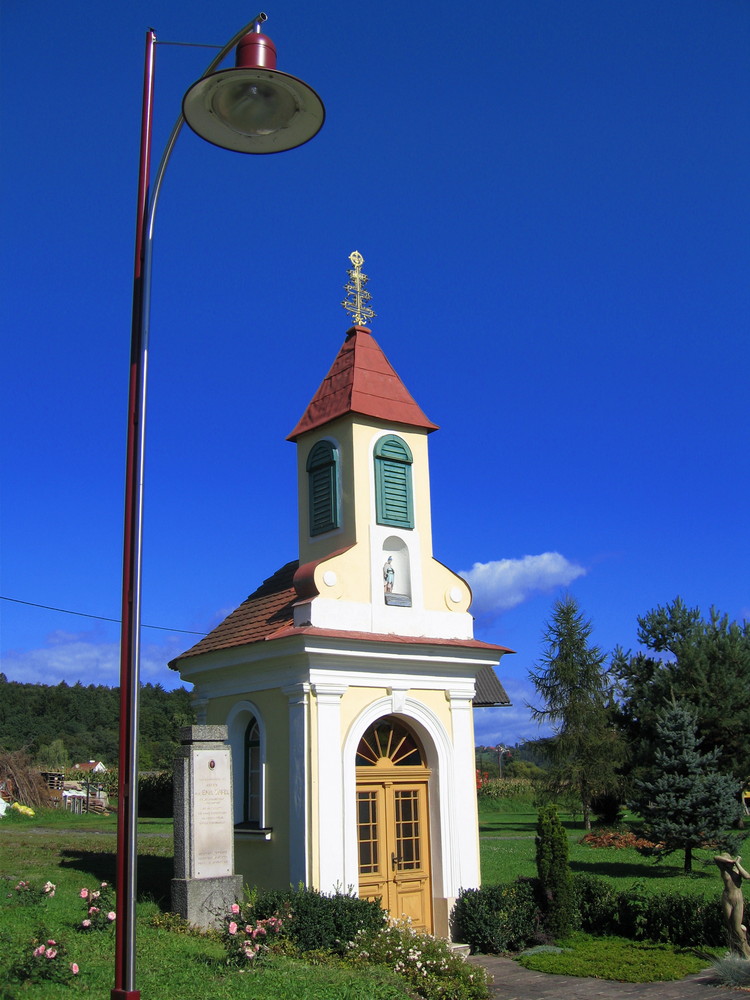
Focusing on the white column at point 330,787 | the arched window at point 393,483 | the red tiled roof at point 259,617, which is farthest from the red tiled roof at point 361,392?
the white column at point 330,787

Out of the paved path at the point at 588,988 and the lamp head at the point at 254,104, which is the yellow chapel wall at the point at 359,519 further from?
the lamp head at the point at 254,104

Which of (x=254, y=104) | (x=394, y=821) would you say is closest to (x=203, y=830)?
(x=394, y=821)

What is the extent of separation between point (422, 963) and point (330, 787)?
2945 millimetres

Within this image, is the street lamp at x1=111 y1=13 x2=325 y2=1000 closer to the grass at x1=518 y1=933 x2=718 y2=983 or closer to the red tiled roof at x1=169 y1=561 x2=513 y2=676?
the red tiled roof at x1=169 y1=561 x2=513 y2=676

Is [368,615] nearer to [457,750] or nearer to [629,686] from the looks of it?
[457,750]

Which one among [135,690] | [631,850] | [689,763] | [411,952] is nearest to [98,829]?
[631,850]

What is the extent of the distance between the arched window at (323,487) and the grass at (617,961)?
7416mm

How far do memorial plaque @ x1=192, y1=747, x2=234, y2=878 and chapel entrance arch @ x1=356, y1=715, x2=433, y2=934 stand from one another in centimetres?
206

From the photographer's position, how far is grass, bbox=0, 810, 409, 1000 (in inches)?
349

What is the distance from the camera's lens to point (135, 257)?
7.41 m

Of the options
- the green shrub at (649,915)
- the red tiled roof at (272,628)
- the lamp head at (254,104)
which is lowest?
the green shrub at (649,915)

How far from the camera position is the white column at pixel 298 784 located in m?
13.2

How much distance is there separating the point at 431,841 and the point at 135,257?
1095cm

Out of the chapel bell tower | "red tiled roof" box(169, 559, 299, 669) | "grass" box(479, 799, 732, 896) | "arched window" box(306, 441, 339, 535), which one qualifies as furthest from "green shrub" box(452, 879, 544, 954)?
"arched window" box(306, 441, 339, 535)
